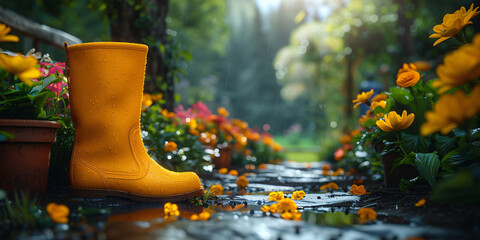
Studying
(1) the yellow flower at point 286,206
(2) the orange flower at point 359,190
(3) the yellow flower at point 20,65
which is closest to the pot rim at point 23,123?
(3) the yellow flower at point 20,65

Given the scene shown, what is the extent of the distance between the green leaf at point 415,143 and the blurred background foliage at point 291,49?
0.46 metres

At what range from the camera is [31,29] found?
2918mm

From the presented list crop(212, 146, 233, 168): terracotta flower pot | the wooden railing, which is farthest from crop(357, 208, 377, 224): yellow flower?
crop(212, 146, 233, 168): terracotta flower pot

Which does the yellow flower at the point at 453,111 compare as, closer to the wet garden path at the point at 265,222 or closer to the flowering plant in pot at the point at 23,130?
the wet garden path at the point at 265,222

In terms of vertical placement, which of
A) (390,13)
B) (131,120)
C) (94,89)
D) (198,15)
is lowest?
(131,120)

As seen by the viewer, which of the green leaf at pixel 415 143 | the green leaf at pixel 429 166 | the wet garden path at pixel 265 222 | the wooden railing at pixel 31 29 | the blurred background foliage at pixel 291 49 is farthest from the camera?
the blurred background foliage at pixel 291 49

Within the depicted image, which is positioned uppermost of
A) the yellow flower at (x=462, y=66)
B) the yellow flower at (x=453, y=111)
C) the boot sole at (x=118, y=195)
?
the yellow flower at (x=462, y=66)

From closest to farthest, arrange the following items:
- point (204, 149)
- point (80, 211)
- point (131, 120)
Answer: point (80, 211)
point (131, 120)
point (204, 149)

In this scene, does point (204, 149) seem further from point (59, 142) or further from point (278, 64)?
point (278, 64)

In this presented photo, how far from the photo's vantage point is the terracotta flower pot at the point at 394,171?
72.9 inches

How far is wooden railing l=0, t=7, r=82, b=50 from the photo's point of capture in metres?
2.68

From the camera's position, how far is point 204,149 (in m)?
3.29

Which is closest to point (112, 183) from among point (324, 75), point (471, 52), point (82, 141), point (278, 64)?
point (82, 141)

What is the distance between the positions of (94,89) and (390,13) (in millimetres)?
6331
